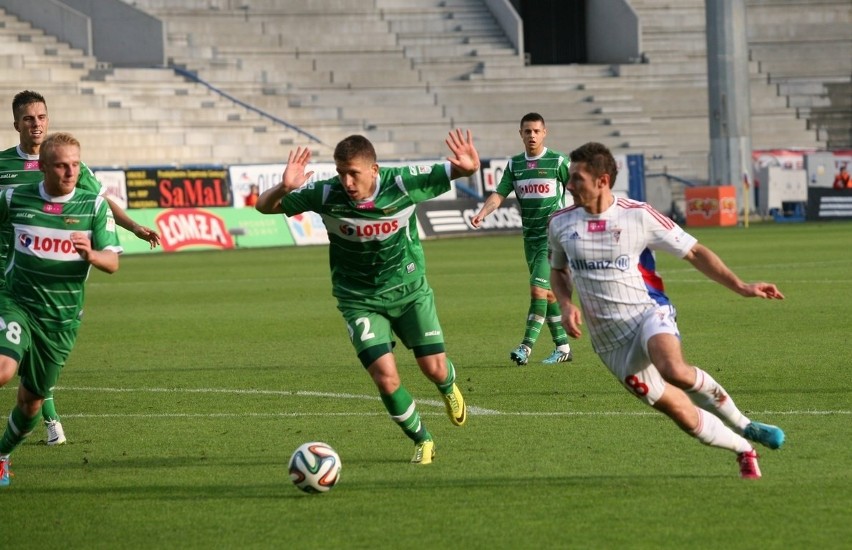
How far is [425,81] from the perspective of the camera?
160ft

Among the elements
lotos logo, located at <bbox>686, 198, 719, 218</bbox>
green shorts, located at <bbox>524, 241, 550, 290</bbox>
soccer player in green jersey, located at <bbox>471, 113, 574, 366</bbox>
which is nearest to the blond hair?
soccer player in green jersey, located at <bbox>471, 113, 574, 366</bbox>

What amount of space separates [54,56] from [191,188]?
11504 millimetres

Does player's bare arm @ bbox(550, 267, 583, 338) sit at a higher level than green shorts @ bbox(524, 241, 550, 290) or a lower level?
higher

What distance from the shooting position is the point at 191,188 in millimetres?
32625

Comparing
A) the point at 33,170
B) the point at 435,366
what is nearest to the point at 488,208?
the point at 33,170

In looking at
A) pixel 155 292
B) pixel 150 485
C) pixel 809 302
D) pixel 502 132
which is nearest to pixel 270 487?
pixel 150 485

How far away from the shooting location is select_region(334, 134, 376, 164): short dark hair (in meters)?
8.07

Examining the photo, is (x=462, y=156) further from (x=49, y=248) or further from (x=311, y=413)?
(x=311, y=413)

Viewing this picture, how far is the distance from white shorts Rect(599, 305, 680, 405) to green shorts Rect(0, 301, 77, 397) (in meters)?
3.04

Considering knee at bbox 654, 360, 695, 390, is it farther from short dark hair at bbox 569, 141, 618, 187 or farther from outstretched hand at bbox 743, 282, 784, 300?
short dark hair at bbox 569, 141, 618, 187

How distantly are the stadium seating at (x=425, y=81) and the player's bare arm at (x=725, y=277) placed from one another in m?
34.0

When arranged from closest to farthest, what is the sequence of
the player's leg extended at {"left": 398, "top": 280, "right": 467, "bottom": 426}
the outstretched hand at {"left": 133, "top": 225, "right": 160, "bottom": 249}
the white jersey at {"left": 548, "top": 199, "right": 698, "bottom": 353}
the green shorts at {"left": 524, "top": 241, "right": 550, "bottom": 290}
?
1. the white jersey at {"left": 548, "top": 199, "right": 698, "bottom": 353}
2. the player's leg extended at {"left": 398, "top": 280, "right": 467, "bottom": 426}
3. the outstretched hand at {"left": 133, "top": 225, "right": 160, "bottom": 249}
4. the green shorts at {"left": 524, "top": 241, "right": 550, "bottom": 290}

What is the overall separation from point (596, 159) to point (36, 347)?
10.5 ft

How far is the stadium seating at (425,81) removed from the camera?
139 ft
